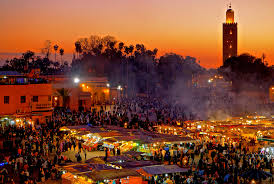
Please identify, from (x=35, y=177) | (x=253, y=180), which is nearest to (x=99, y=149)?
(x=35, y=177)

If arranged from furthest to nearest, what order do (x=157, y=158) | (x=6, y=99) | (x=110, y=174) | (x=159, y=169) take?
Answer: (x=6, y=99)
(x=157, y=158)
(x=159, y=169)
(x=110, y=174)

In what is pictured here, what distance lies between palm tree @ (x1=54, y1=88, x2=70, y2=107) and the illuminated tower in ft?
245

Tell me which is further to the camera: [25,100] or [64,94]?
[64,94]

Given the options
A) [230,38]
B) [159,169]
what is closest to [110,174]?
[159,169]

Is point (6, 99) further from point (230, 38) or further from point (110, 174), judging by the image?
point (230, 38)

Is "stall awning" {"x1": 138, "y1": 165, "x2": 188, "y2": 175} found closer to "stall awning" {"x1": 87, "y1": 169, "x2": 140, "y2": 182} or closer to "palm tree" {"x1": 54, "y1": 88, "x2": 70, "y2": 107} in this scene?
"stall awning" {"x1": 87, "y1": 169, "x2": 140, "y2": 182}

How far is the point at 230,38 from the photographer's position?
113 meters

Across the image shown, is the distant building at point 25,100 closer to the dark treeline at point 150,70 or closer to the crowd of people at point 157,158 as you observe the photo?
the crowd of people at point 157,158

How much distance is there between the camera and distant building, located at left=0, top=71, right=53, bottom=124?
3278 centimetres

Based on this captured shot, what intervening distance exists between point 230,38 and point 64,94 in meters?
77.8

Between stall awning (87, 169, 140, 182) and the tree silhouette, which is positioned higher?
the tree silhouette

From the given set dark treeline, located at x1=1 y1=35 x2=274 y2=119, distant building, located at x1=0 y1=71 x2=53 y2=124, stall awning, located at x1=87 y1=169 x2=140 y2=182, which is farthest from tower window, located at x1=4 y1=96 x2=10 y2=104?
dark treeline, located at x1=1 y1=35 x2=274 y2=119

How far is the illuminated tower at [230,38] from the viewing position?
112 m

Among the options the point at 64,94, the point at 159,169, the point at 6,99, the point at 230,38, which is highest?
the point at 230,38
